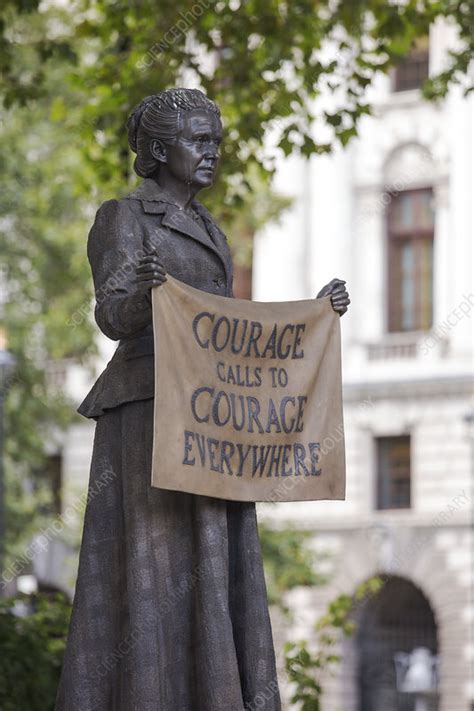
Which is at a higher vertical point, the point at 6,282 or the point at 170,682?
the point at 6,282

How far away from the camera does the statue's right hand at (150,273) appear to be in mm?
6652

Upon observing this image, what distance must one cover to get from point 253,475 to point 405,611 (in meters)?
32.1

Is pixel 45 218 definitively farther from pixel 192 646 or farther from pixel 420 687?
pixel 192 646

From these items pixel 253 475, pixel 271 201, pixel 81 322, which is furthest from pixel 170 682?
pixel 271 201

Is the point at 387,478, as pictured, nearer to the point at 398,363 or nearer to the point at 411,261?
the point at 398,363

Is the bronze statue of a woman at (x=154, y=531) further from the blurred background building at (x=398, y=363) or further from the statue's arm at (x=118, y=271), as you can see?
the blurred background building at (x=398, y=363)

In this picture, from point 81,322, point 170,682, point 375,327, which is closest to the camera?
point 170,682

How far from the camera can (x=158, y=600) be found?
6.88 m

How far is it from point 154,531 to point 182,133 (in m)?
1.48

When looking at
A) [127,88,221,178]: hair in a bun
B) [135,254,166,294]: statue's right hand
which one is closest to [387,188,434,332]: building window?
[127,88,221,178]: hair in a bun

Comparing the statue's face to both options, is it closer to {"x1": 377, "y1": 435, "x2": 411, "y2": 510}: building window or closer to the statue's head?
the statue's head

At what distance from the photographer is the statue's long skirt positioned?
6.79 m

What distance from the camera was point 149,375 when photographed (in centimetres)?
701

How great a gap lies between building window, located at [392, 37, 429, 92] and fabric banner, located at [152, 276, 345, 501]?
106ft
